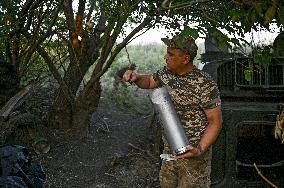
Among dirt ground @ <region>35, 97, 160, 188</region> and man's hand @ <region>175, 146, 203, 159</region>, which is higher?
man's hand @ <region>175, 146, 203, 159</region>

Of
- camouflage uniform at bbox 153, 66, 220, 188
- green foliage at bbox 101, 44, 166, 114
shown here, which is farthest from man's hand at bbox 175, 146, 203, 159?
green foliage at bbox 101, 44, 166, 114

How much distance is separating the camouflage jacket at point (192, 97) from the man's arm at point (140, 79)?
0.19 metres

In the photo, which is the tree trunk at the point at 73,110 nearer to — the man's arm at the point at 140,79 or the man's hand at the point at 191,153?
the man's arm at the point at 140,79

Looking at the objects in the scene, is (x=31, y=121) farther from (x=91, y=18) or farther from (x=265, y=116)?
(x=265, y=116)

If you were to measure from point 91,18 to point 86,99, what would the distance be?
4.41 feet

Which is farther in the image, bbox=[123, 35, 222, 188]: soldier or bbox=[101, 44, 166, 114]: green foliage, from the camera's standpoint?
bbox=[101, 44, 166, 114]: green foliage

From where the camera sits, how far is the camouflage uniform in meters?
3.60

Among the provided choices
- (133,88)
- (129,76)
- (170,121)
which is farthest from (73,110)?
(133,88)

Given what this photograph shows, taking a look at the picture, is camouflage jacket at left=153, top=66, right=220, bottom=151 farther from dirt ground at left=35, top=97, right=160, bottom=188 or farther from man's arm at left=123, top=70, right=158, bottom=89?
dirt ground at left=35, top=97, right=160, bottom=188

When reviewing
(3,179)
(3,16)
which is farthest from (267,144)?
(3,16)

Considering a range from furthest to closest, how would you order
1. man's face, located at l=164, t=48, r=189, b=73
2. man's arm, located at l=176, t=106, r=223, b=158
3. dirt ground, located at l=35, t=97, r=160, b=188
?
dirt ground, located at l=35, t=97, r=160, b=188 < man's face, located at l=164, t=48, r=189, b=73 < man's arm, located at l=176, t=106, r=223, b=158

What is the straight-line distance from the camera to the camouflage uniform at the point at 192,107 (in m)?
3.60

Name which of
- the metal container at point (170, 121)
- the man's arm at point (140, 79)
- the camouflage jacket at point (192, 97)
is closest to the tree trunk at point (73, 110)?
the man's arm at point (140, 79)

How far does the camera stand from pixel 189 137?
3.69 meters
